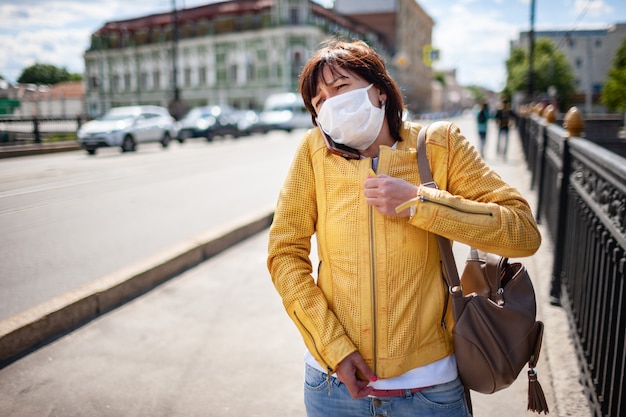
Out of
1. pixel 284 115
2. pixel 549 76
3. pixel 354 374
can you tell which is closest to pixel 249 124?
pixel 284 115

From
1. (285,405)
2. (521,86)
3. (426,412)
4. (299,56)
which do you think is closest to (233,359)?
(285,405)

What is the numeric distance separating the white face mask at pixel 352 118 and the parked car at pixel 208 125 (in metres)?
27.0

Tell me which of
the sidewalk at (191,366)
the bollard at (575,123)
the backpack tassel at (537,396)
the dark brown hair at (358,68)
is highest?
the dark brown hair at (358,68)

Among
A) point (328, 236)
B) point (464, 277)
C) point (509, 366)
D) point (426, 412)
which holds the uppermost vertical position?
point (328, 236)

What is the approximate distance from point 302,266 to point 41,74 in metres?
24.8

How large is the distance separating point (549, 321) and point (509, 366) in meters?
2.72

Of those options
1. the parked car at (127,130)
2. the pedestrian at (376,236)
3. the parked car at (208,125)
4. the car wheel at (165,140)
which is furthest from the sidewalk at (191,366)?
the parked car at (208,125)

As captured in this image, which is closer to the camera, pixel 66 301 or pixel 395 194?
pixel 395 194

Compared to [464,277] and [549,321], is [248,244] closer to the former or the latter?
[549,321]

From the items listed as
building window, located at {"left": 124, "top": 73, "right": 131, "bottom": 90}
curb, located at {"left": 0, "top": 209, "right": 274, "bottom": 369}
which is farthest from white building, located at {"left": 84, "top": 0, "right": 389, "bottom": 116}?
curb, located at {"left": 0, "top": 209, "right": 274, "bottom": 369}

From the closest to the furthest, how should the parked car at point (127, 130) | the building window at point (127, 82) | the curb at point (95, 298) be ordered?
the curb at point (95, 298) → the parked car at point (127, 130) → the building window at point (127, 82)

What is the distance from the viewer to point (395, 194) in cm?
143

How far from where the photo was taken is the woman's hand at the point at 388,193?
143 cm

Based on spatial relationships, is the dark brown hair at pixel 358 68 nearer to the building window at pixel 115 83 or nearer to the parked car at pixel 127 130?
the parked car at pixel 127 130
